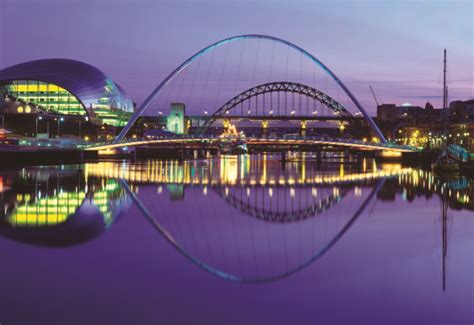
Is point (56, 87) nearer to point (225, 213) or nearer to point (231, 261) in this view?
point (225, 213)

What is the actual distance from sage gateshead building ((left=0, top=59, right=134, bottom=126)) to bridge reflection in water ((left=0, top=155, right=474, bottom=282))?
222 feet

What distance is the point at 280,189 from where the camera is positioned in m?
38.1

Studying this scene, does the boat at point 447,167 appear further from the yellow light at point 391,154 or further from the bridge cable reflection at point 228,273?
the yellow light at point 391,154

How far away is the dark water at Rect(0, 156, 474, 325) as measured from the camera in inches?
397

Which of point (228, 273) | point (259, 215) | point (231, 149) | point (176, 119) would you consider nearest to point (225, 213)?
point (259, 215)

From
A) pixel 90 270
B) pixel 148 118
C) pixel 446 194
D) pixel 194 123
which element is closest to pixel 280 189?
pixel 446 194

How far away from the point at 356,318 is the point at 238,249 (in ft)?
21.8

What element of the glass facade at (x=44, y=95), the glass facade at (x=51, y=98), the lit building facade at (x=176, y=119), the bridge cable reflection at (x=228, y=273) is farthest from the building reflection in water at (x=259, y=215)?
the lit building facade at (x=176, y=119)

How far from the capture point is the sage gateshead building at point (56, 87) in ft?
341

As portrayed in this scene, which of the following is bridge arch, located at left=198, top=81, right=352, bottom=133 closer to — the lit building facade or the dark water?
the lit building facade

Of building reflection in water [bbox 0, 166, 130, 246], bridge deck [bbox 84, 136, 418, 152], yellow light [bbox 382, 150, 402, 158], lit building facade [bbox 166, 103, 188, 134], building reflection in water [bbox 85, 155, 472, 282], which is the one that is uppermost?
lit building facade [bbox 166, 103, 188, 134]

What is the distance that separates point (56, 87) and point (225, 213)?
284 feet

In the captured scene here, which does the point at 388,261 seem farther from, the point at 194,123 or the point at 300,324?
the point at 194,123

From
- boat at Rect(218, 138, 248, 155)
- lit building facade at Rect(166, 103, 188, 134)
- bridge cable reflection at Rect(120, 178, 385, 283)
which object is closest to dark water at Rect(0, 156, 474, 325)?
bridge cable reflection at Rect(120, 178, 385, 283)
